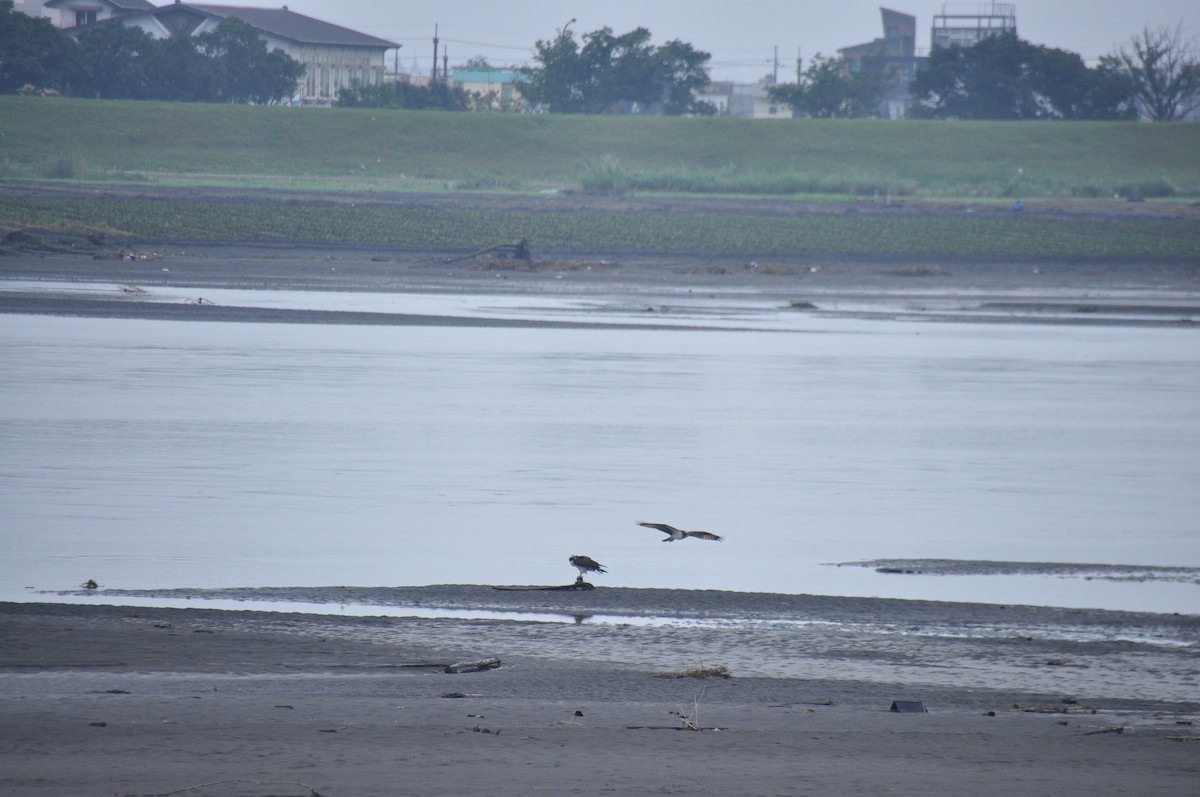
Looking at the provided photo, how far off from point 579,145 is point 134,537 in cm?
7750

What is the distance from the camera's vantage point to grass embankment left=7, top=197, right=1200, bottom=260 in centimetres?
4097

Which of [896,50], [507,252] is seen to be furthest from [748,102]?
[507,252]

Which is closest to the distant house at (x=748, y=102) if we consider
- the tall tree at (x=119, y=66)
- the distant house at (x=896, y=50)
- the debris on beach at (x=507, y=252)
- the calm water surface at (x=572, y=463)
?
the distant house at (x=896, y=50)

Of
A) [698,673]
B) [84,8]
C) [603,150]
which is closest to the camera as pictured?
[698,673]

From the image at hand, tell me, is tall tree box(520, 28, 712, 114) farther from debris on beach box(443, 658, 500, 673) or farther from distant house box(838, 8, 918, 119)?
debris on beach box(443, 658, 500, 673)

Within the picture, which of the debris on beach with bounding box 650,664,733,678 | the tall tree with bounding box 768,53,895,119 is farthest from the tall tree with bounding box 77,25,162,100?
the debris on beach with bounding box 650,664,733,678

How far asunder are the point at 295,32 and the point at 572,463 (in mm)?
108308

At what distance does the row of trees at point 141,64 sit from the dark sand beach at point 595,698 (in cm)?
8999

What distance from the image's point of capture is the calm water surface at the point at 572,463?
891cm

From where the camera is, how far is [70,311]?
23766 millimetres

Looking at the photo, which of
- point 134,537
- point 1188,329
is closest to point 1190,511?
point 134,537

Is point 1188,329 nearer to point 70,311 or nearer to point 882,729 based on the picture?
point 70,311

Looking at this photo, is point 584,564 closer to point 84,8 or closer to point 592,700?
point 592,700

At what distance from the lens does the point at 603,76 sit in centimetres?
10331
